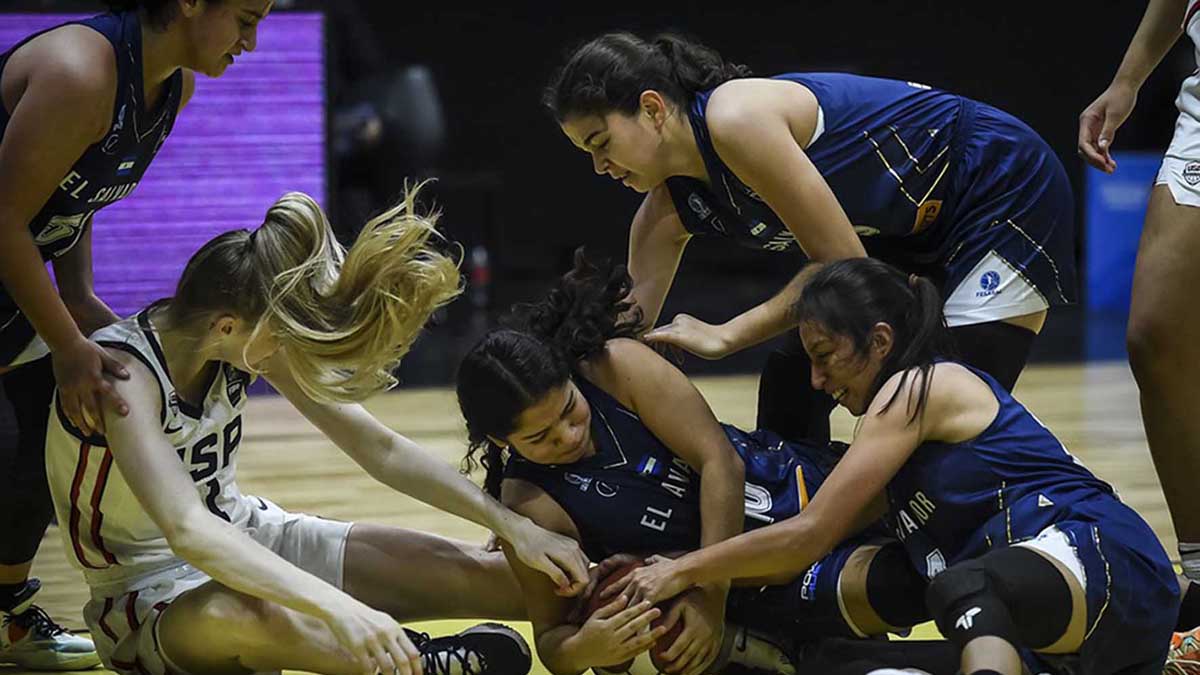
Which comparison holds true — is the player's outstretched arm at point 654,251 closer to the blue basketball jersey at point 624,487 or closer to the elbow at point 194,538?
the blue basketball jersey at point 624,487

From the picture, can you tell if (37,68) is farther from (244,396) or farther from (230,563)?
(230,563)

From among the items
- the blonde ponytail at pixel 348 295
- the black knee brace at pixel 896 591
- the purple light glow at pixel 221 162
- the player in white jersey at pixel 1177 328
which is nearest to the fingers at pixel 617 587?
the black knee brace at pixel 896 591

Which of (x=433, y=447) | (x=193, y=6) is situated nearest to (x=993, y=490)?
(x=193, y=6)

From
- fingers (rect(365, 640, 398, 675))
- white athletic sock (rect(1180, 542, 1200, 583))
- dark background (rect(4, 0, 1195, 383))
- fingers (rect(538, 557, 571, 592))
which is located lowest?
dark background (rect(4, 0, 1195, 383))

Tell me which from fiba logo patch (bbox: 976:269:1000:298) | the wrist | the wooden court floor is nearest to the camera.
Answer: fiba logo patch (bbox: 976:269:1000:298)

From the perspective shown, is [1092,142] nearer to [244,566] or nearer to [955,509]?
[955,509]

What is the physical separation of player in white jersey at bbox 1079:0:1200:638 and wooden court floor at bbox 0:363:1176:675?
2.76ft

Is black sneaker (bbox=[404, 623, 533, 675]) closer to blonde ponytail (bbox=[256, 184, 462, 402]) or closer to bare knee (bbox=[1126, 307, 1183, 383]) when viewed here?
blonde ponytail (bbox=[256, 184, 462, 402])

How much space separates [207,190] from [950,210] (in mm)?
4196

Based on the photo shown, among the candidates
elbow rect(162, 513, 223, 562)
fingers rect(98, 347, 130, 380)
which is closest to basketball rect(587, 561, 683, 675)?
elbow rect(162, 513, 223, 562)

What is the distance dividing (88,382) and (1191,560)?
6.19 ft

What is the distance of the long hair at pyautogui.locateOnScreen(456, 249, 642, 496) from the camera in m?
2.51

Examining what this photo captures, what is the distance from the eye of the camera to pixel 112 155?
2.63 m

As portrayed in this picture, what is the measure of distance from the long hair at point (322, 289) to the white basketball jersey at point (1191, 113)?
1.30 meters
